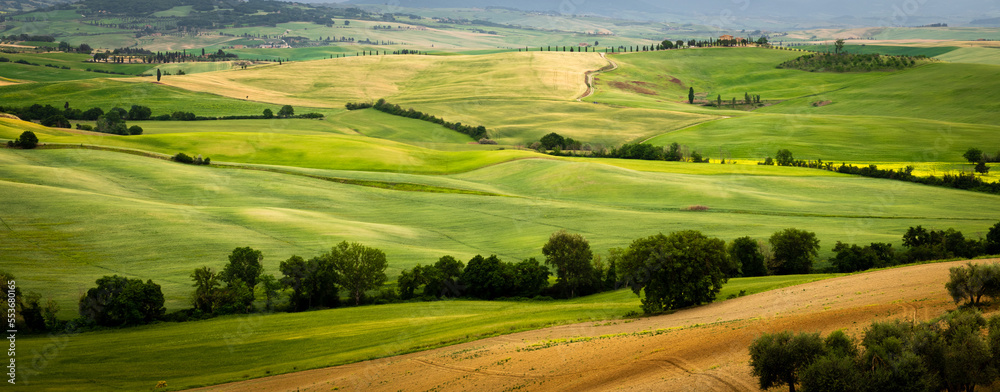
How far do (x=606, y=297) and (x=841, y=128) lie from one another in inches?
4043

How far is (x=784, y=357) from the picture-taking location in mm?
23484

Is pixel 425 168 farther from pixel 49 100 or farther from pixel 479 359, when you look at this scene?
pixel 49 100

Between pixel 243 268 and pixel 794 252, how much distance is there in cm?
4978

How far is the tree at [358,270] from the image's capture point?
53.5 m

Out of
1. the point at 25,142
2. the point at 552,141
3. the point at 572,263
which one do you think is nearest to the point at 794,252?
the point at 572,263

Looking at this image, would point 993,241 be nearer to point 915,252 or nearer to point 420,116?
point 915,252

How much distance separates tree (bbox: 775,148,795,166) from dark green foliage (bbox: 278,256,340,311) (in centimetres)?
Answer: 8586

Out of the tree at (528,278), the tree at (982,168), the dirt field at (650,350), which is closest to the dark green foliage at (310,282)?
the tree at (528,278)

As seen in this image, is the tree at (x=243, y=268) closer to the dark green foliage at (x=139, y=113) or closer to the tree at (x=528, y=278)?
the tree at (x=528, y=278)

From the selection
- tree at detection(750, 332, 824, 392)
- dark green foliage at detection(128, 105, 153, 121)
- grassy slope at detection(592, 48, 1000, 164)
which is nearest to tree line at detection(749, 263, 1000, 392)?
tree at detection(750, 332, 824, 392)

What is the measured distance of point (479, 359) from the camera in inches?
1332

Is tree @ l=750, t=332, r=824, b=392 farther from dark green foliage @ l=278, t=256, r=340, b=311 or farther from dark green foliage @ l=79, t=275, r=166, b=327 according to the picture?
dark green foliage @ l=79, t=275, r=166, b=327

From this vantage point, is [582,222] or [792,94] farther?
[792,94]

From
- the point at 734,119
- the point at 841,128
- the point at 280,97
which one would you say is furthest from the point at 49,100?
the point at 841,128
